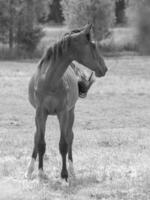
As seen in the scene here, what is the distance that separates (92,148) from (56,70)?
2610mm

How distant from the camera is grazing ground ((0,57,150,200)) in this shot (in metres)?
4.94

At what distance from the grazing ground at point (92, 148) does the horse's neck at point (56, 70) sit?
1.23m

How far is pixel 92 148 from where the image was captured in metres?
7.59

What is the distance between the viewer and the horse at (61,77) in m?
5.12

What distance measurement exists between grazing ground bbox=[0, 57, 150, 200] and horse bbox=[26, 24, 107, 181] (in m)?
0.45

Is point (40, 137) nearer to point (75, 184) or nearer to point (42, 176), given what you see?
point (42, 176)

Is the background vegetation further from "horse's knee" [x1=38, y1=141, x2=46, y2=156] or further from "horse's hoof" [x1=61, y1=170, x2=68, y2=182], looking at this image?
"horse's hoof" [x1=61, y1=170, x2=68, y2=182]

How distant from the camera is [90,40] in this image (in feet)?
16.8

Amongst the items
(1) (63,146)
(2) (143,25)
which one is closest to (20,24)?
(1) (63,146)

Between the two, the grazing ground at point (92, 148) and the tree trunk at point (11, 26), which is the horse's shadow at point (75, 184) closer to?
the grazing ground at point (92, 148)

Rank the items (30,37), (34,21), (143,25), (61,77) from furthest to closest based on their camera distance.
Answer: (34,21) → (30,37) → (61,77) → (143,25)

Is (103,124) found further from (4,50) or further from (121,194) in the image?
(4,50)

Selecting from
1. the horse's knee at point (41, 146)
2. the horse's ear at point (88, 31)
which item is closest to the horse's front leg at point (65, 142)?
the horse's knee at point (41, 146)

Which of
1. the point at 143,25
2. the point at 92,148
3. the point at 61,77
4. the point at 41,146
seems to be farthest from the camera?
the point at 92,148
